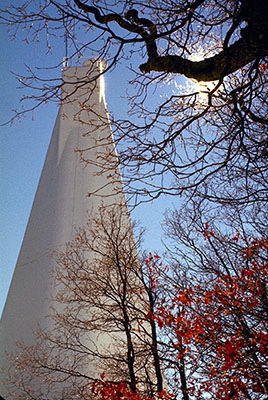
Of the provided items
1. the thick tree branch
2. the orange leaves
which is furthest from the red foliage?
the thick tree branch

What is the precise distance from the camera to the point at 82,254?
7559 millimetres

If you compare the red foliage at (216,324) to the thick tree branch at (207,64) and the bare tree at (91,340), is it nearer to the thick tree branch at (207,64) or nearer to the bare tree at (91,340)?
the bare tree at (91,340)

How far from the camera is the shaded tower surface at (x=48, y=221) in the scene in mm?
7250

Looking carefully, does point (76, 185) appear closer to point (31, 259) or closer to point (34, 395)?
point (31, 259)

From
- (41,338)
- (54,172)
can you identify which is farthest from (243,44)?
(54,172)

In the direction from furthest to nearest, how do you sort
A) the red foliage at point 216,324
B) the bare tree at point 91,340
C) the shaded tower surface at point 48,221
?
the shaded tower surface at point 48,221, the bare tree at point 91,340, the red foliage at point 216,324

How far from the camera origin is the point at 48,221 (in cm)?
887

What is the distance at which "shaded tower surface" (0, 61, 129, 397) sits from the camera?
7250 millimetres

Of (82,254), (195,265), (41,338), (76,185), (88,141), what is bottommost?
(41,338)

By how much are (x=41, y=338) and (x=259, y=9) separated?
19.6 ft

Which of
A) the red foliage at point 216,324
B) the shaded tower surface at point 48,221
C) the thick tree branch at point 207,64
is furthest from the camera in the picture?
the shaded tower surface at point 48,221

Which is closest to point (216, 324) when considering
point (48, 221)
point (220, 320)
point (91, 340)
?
point (220, 320)

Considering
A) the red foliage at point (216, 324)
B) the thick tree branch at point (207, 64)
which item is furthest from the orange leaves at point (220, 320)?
the thick tree branch at point (207, 64)

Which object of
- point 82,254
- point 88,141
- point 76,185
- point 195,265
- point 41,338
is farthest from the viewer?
point 88,141
